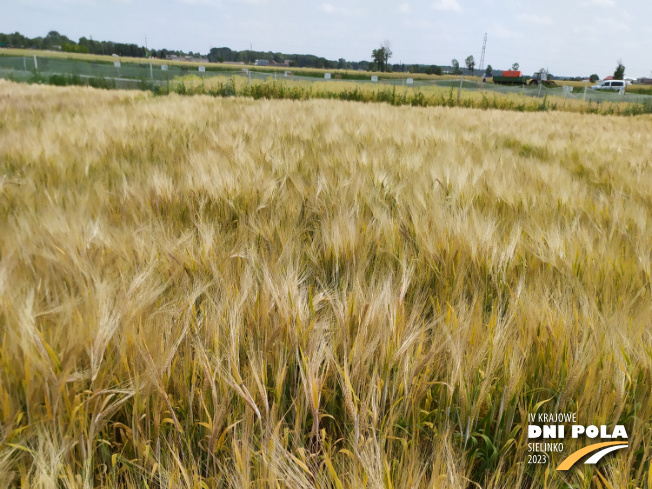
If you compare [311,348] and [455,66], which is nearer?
[311,348]

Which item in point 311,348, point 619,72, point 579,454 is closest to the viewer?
point 579,454

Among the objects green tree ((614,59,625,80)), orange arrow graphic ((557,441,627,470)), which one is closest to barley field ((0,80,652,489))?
orange arrow graphic ((557,441,627,470))

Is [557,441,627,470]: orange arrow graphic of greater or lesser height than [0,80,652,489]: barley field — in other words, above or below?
below

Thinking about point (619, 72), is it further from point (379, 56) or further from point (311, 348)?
point (311, 348)

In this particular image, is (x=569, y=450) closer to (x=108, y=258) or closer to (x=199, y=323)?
(x=199, y=323)

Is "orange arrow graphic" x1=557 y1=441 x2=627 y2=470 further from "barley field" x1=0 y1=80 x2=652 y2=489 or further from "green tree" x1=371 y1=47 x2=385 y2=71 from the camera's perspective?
"green tree" x1=371 y1=47 x2=385 y2=71

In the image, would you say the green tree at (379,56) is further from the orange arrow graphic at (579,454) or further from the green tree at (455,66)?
the orange arrow graphic at (579,454)

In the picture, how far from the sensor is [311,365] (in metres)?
0.59

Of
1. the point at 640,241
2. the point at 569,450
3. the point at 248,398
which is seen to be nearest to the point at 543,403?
the point at 569,450

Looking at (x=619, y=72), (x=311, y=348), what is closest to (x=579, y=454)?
(x=311, y=348)

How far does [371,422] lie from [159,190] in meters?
1.37

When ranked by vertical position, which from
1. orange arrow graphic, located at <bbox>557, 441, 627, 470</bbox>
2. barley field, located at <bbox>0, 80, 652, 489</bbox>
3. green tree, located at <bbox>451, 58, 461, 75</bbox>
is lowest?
orange arrow graphic, located at <bbox>557, 441, 627, 470</bbox>

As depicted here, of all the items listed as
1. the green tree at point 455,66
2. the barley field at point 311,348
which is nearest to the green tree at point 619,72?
the green tree at point 455,66

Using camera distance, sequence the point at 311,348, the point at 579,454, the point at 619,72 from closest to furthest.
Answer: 1. the point at 579,454
2. the point at 311,348
3. the point at 619,72
